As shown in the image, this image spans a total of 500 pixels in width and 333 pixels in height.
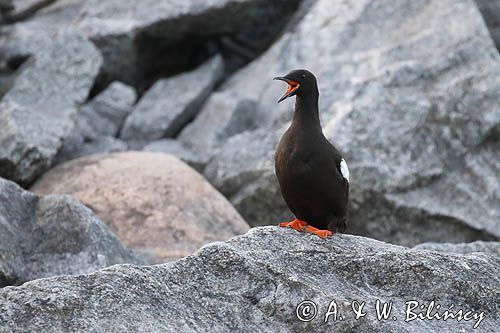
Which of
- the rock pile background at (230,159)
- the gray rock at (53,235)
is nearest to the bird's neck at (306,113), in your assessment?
the rock pile background at (230,159)

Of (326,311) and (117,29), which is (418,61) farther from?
(326,311)

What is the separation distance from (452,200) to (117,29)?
6.07 m

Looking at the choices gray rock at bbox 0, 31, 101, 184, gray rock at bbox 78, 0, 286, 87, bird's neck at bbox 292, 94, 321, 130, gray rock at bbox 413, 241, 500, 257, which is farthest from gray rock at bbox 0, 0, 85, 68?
gray rock at bbox 413, 241, 500, 257

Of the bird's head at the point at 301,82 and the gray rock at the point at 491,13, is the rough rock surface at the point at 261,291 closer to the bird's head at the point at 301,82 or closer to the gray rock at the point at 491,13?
the bird's head at the point at 301,82

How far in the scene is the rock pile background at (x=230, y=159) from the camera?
546 centimetres

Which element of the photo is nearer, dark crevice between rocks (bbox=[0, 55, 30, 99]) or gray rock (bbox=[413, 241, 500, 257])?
gray rock (bbox=[413, 241, 500, 257])

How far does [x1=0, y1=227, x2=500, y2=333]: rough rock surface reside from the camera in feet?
16.4

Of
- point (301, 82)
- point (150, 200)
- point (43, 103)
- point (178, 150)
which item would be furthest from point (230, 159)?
point (301, 82)

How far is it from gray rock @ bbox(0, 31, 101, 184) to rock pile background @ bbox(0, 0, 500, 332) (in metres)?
0.03

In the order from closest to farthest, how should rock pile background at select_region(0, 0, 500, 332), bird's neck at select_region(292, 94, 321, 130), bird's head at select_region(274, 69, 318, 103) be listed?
1. rock pile background at select_region(0, 0, 500, 332)
2. bird's neck at select_region(292, 94, 321, 130)
3. bird's head at select_region(274, 69, 318, 103)

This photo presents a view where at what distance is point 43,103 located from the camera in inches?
479

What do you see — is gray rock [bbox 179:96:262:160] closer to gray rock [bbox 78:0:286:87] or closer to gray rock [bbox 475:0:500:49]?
gray rock [bbox 78:0:286:87]

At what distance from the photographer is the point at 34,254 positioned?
781 centimetres

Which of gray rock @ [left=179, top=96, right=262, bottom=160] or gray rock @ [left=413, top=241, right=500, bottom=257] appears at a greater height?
gray rock @ [left=413, top=241, right=500, bottom=257]
